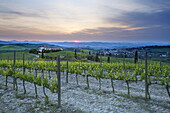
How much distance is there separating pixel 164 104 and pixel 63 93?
614 cm

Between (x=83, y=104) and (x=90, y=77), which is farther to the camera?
(x=90, y=77)

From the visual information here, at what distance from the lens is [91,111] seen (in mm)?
6789

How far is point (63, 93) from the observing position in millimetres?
9844

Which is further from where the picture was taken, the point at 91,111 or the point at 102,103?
the point at 102,103

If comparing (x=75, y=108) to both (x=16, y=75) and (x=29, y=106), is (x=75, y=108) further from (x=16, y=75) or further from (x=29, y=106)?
(x=16, y=75)

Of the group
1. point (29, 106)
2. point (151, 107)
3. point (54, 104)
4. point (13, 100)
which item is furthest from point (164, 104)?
point (13, 100)

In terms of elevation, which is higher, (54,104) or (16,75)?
(16,75)

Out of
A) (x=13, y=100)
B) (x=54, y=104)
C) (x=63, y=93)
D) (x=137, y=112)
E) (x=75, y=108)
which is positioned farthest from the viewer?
(x=63, y=93)

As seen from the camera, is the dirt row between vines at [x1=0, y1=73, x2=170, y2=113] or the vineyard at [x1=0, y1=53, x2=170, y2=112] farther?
the vineyard at [x1=0, y1=53, x2=170, y2=112]

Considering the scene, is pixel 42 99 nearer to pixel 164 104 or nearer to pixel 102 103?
pixel 102 103

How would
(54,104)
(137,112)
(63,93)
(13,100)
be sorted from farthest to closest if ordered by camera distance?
1. (63,93)
2. (13,100)
3. (54,104)
4. (137,112)

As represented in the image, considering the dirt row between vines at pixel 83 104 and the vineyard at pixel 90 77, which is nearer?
the dirt row between vines at pixel 83 104

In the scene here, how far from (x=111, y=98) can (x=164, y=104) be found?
2846mm

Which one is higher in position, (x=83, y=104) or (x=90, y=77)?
(x=83, y=104)
